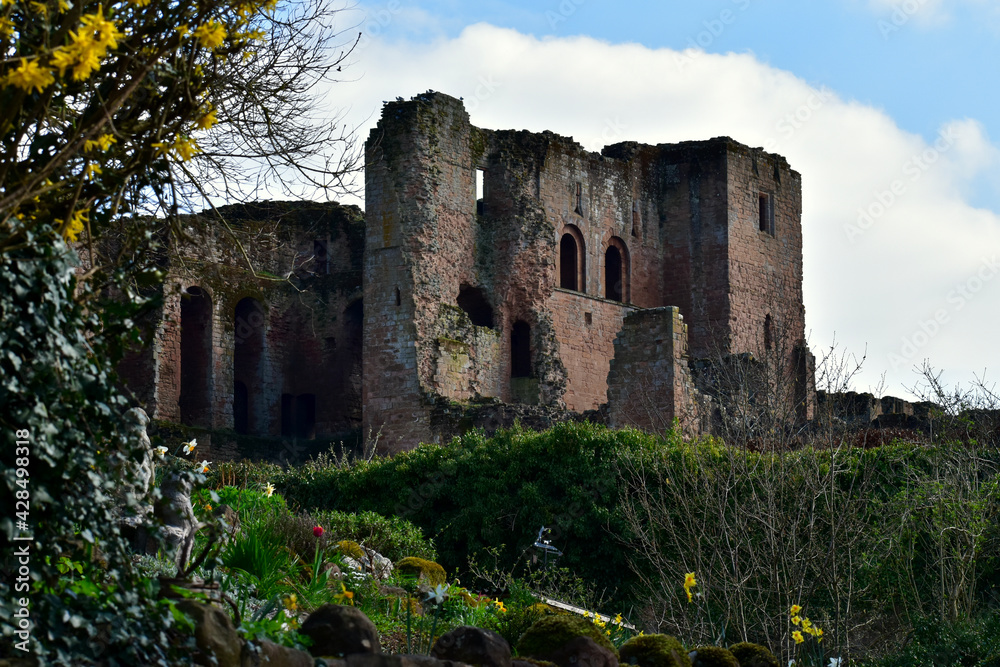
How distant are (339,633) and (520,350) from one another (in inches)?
850

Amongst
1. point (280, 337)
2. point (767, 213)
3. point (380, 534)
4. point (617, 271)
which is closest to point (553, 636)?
point (380, 534)

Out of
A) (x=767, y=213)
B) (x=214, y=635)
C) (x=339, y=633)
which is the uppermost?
(x=767, y=213)

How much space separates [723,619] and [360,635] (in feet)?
17.3

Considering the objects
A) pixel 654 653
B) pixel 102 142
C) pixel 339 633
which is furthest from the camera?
pixel 654 653

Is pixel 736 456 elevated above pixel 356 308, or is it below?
below

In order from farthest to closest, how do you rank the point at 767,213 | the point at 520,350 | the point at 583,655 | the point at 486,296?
the point at 767,213, the point at 520,350, the point at 486,296, the point at 583,655

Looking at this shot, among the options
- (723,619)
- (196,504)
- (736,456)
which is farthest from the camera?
(736,456)

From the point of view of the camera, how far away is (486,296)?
27.3m

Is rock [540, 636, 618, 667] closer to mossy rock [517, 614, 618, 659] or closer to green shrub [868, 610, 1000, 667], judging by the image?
mossy rock [517, 614, 618, 659]

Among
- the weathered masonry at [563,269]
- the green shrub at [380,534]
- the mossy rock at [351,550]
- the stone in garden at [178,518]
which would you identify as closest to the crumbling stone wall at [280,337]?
the weathered masonry at [563,269]

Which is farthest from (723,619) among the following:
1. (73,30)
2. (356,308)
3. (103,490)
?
(356,308)

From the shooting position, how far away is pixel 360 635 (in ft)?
21.7

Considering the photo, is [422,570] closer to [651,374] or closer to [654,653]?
[654,653]

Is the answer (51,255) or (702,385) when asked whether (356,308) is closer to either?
(702,385)
